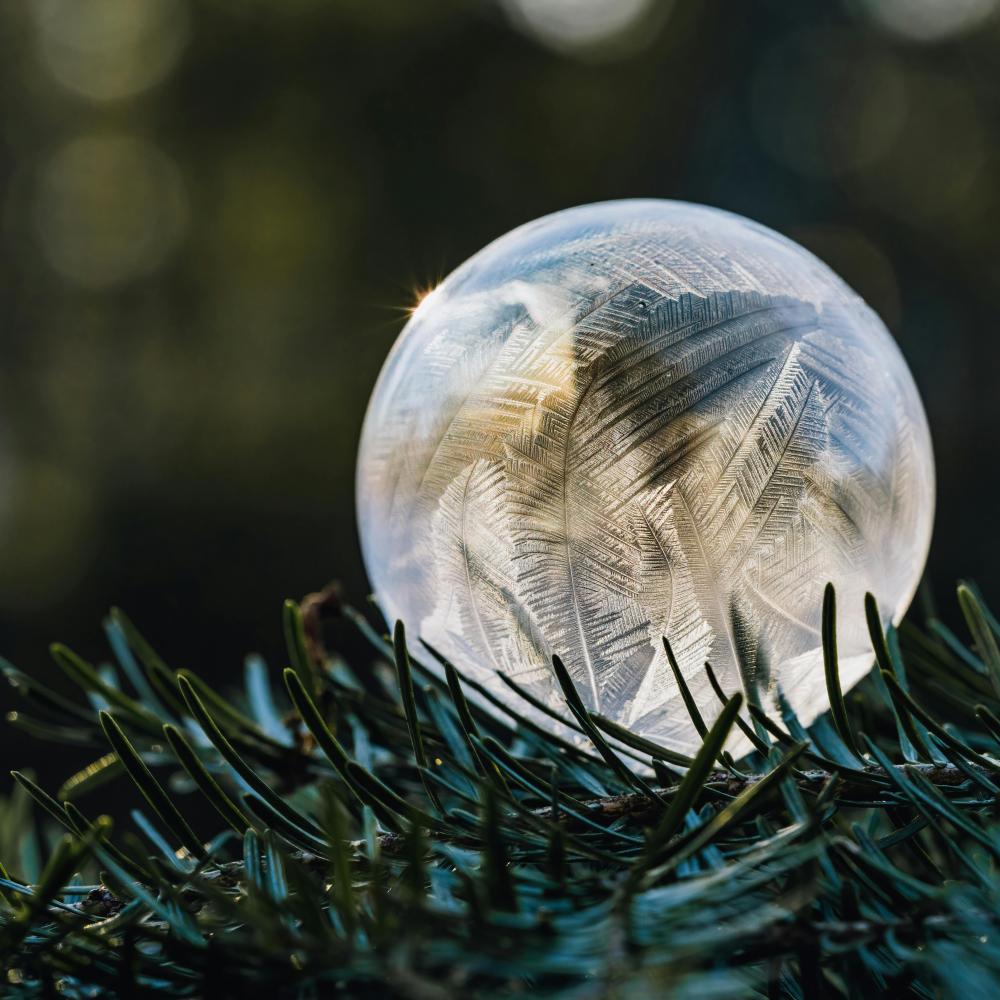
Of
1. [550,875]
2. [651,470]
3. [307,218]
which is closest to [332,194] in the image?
[307,218]

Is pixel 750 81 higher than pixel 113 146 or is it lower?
higher

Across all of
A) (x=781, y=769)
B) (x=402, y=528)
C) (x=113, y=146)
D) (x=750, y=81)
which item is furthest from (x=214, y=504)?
(x=781, y=769)

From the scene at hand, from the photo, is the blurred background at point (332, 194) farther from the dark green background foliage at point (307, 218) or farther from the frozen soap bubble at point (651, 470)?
the frozen soap bubble at point (651, 470)

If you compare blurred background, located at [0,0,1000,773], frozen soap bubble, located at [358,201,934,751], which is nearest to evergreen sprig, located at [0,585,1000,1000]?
frozen soap bubble, located at [358,201,934,751]

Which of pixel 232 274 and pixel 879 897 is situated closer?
pixel 879 897

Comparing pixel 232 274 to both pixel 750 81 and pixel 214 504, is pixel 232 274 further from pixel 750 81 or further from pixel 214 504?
pixel 750 81

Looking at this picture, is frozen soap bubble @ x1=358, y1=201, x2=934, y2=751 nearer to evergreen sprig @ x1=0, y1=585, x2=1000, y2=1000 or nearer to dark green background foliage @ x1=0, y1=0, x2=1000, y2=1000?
evergreen sprig @ x1=0, y1=585, x2=1000, y2=1000
